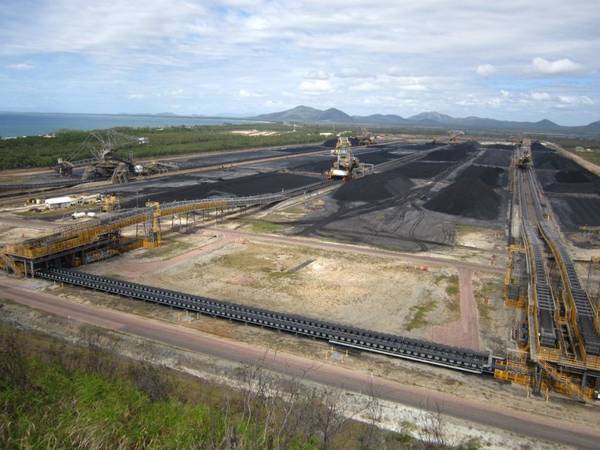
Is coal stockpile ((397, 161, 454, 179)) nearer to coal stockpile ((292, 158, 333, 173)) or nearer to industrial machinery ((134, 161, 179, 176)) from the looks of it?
coal stockpile ((292, 158, 333, 173))

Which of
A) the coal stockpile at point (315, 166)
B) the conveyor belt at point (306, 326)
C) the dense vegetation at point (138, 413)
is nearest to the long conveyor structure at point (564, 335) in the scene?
the conveyor belt at point (306, 326)

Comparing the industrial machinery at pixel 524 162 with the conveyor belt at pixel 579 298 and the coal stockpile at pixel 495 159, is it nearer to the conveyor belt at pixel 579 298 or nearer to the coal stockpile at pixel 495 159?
the coal stockpile at pixel 495 159

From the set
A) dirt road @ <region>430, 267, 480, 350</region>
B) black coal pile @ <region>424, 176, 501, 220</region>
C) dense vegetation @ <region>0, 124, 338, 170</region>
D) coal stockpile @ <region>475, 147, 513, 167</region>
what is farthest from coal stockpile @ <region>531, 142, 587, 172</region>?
dirt road @ <region>430, 267, 480, 350</region>

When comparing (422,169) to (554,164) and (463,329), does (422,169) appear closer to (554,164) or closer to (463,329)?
(554,164)

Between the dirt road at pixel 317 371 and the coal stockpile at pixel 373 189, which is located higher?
the coal stockpile at pixel 373 189

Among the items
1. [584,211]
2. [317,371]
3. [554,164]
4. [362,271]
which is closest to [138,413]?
[317,371]

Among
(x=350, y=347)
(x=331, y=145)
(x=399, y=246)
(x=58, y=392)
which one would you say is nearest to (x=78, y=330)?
(x=58, y=392)
